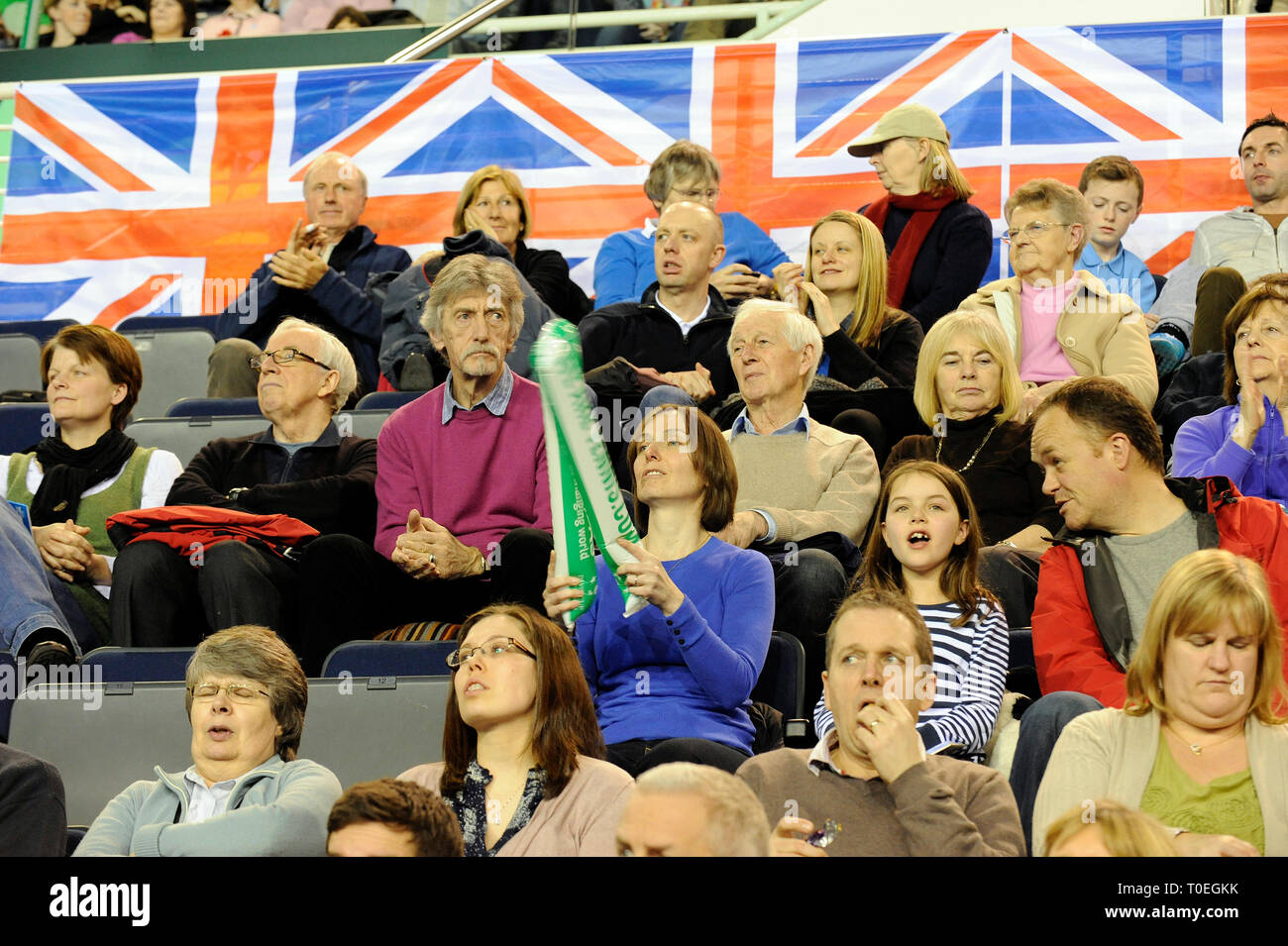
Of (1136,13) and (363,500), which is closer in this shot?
(363,500)

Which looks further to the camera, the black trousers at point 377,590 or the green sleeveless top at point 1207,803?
the black trousers at point 377,590

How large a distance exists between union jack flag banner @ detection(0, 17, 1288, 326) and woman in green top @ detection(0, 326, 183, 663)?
187 centimetres

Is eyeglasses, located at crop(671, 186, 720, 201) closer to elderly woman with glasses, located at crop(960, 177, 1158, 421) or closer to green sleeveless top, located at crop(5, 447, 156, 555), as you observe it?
elderly woman with glasses, located at crop(960, 177, 1158, 421)

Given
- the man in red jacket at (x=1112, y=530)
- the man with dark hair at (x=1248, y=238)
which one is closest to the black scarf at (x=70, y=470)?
the man in red jacket at (x=1112, y=530)

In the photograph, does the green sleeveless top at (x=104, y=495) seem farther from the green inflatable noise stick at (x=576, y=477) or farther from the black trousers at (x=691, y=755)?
the black trousers at (x=691, y=755)

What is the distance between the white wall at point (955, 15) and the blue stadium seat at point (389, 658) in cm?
350

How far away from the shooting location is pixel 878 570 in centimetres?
299

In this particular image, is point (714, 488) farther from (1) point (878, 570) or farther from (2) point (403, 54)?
(2) point (403, 54)

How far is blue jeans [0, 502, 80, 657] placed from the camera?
3322mm

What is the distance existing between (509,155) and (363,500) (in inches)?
94.9

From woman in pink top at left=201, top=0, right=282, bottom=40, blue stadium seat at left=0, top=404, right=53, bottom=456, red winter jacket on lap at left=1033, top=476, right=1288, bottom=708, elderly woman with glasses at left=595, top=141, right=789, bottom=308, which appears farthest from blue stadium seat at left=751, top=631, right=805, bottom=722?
woman in pink top at left=201, top=0, right=282, bottom=40

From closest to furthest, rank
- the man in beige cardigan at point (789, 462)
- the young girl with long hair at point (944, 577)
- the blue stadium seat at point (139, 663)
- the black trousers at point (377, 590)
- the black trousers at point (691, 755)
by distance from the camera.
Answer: the black trousers at point (691, 755) < the young girl with long hair at point (944, 577) < the blue stadium seat at point (139, 663) < the black trousers at point (377, 590) < the man in beige cardigan at point (789, 462)

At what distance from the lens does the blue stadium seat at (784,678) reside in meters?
3.07
